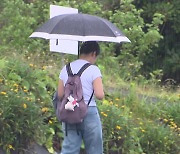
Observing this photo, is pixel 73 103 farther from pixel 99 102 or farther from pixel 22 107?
pixel 99 102

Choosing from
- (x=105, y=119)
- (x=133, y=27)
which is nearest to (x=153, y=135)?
(x=105, y=119)

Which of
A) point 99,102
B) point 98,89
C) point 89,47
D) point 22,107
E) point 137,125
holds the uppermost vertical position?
point 89,47

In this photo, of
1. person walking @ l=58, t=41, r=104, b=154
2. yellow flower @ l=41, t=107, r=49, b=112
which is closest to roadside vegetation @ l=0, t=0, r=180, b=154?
yellow flower @ l=41, t=107, r=49, b=112

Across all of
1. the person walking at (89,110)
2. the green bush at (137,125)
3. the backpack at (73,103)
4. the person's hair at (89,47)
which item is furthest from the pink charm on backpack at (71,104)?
the green bush at (137,125)

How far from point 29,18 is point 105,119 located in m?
6.22

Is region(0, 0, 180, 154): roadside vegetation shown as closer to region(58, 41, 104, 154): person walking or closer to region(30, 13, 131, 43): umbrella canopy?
region(58, 41, 104, 154): person walking

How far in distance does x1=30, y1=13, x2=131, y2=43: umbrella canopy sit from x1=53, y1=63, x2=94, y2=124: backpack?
0.31 metres

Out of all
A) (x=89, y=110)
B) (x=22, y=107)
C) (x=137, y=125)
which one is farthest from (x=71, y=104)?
(x=137, y=125)

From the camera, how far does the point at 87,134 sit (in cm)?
604

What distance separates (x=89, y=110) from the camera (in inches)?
235

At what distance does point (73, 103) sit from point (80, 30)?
733 mm

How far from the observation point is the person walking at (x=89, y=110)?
595 cm

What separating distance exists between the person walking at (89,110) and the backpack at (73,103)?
56 mm

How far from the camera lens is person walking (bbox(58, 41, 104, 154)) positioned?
5953mm
